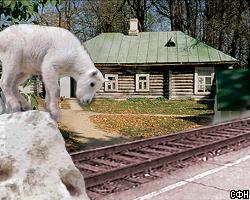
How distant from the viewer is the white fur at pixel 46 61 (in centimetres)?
395

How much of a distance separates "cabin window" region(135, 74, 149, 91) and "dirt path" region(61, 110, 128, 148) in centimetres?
1028

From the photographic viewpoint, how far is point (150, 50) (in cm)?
2662

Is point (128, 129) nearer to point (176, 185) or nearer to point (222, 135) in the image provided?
point (222, 135)

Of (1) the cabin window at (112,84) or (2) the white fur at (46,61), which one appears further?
(1) the cabin window at (112,84)

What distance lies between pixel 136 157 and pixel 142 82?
1955cm

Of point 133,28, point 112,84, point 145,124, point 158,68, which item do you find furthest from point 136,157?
point 133,28

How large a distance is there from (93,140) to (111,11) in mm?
27412

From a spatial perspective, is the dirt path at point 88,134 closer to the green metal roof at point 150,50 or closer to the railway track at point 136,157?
the railway track at point 136,157

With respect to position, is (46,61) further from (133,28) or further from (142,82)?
(133,28)

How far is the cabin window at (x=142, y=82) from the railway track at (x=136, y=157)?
16.5 metres

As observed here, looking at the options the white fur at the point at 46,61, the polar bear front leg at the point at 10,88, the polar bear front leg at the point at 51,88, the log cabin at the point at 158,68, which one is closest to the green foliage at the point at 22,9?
the white fur at the point at 46,61

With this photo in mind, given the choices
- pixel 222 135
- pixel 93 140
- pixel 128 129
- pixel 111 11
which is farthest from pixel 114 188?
pixel 111 11

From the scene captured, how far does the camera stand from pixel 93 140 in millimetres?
10883

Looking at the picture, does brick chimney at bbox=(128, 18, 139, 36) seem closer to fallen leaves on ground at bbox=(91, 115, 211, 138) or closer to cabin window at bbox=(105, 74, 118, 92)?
cabin window at bbox=(105, 74, 118, 92)
